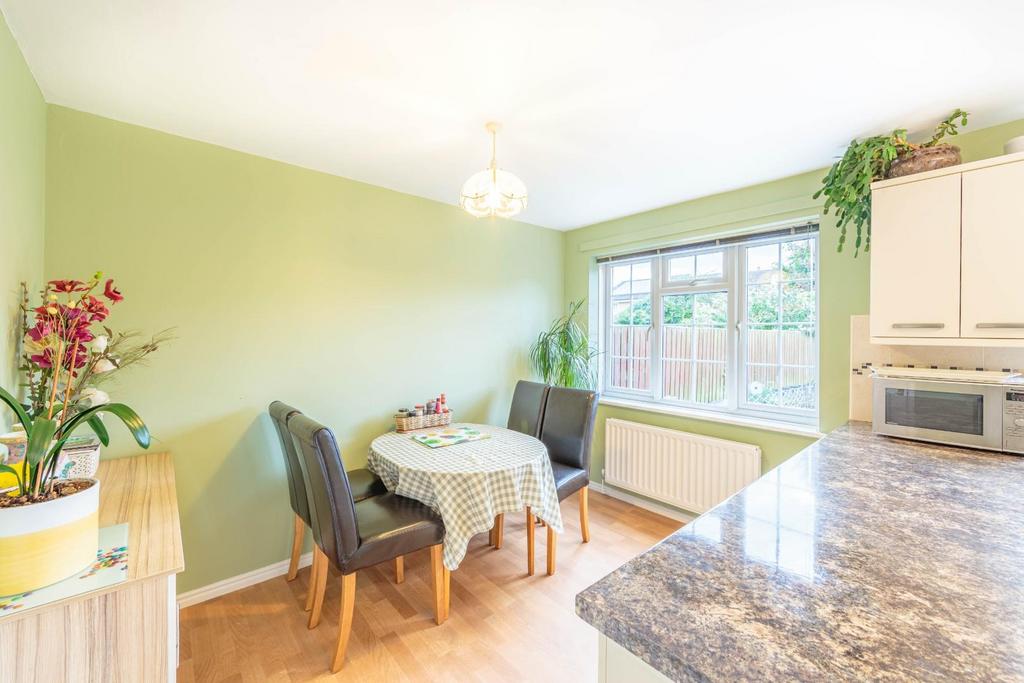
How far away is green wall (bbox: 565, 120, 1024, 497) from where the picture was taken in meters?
2.34

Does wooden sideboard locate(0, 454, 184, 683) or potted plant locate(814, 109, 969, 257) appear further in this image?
potted plant locate(814, 109, 969, 257)

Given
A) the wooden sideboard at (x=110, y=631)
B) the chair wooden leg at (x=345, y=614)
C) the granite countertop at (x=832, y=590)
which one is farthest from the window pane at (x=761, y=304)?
the wooden sideboard at (x=110, y=631)

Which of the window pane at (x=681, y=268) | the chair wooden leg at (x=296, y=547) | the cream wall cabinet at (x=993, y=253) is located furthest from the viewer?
the window pane at (x=681, y=268)

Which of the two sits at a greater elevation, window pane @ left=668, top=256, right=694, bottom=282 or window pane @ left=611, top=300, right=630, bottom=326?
window pane @ left=668, top=256, right=694, bottom=282

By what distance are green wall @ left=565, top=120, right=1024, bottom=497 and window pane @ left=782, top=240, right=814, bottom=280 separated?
19cm

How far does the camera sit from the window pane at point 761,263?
2846 mm

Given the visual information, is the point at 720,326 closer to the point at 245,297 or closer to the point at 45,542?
the point at 245,297

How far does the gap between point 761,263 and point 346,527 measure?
299 cm

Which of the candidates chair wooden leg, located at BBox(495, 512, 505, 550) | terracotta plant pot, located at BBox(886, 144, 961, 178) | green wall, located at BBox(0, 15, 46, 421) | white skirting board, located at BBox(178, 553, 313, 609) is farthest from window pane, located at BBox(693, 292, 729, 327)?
green wall, located at BBox(0, 15, 46, 421)

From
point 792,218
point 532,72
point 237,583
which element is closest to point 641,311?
point 792,218

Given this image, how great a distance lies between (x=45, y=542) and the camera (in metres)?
0.97

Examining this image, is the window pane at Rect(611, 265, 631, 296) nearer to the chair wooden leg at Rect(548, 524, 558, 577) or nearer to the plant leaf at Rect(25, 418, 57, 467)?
the chair wooden leg at Rect(548, 524, 558, 577)

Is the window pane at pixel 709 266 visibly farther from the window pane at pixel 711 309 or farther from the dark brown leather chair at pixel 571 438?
the dark brown leather chair at pixel 571 438

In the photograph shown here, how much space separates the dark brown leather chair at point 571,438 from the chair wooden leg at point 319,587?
1.19m
